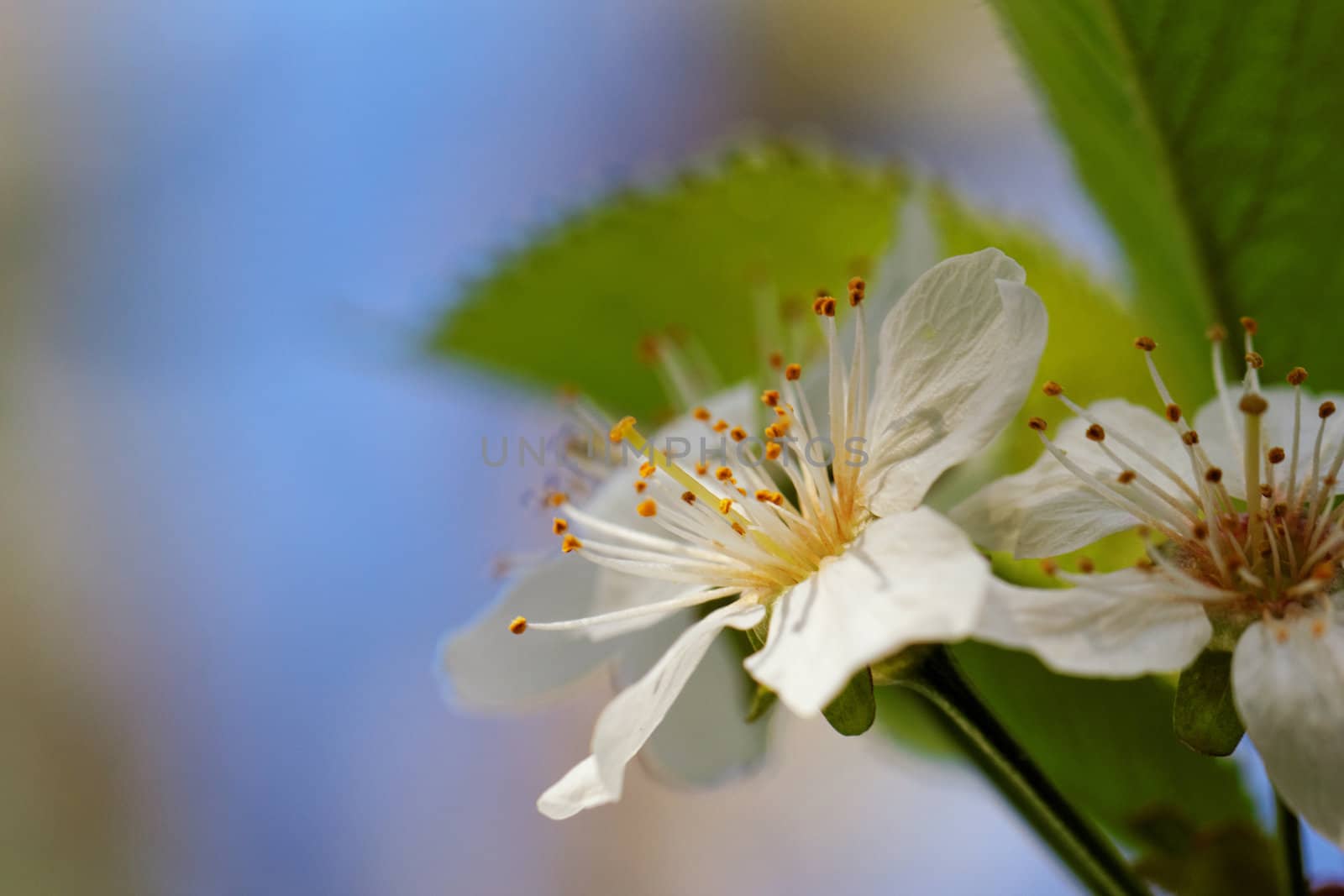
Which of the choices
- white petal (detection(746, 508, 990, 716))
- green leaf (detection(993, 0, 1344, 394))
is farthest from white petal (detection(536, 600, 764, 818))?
green leaf (detection(993, 0, 1344, 394))

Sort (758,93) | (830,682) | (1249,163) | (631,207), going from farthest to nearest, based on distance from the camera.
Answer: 1. (758,93)
2. (631,207)
3. (1249,163)
4. (830,682)

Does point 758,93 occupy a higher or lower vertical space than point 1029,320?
lower

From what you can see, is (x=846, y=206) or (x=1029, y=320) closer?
(x=1029, y=320)

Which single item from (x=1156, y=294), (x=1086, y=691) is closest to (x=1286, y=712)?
(x=1086, y=691)

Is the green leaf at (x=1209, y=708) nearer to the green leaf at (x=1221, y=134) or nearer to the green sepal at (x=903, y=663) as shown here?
the green sepal at (x=903, y=663)

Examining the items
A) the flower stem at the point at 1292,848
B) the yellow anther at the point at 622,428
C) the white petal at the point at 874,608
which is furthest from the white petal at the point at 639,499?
the flower stem at the point at 1292,848

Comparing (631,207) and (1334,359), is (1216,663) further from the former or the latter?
(631,207)

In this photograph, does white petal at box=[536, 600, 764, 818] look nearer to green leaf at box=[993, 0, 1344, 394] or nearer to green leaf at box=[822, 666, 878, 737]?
green leaf at box=[822, 666, 878, 737]
